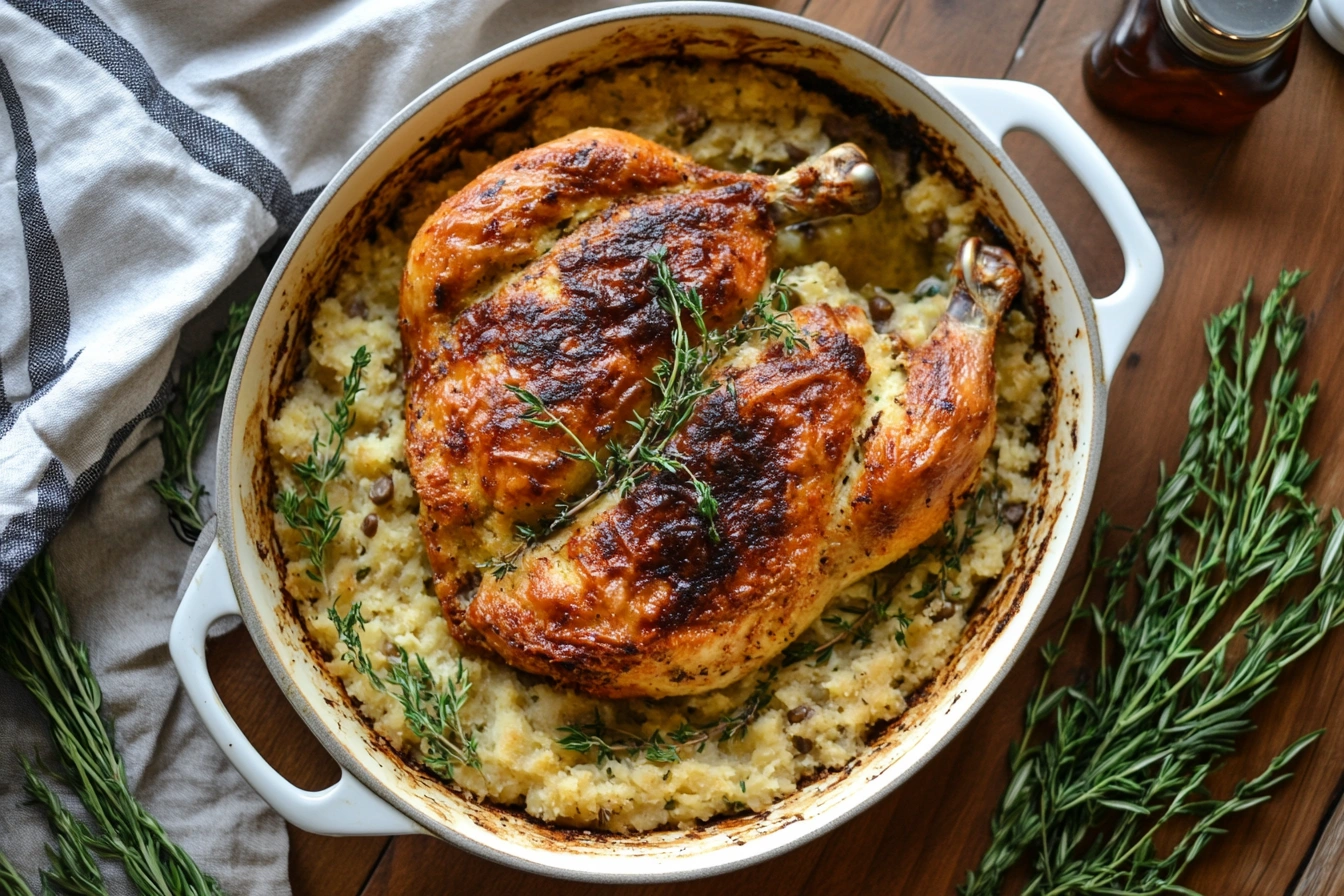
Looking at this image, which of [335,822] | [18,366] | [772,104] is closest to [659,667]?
[335,822]

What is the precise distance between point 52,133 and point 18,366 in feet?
1.82

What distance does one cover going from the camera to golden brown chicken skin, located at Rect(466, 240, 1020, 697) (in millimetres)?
2164

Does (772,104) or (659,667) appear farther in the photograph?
(772,104)

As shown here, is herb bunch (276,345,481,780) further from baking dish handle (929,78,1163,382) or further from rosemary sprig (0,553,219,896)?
baking dish handle (929,78,1163,382)

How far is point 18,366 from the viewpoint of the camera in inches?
98.3

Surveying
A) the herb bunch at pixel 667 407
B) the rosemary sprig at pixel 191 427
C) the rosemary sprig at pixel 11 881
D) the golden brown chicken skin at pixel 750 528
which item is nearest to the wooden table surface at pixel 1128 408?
the rosemary sprig at pixel 191 427

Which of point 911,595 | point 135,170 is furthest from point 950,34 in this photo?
point 135,170

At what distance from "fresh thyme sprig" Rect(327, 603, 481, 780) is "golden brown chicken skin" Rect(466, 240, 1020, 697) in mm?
147

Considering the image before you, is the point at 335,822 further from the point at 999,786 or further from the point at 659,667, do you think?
the point at 999,786

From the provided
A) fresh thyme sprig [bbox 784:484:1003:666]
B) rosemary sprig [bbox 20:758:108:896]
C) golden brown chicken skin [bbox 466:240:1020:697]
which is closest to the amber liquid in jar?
golden brown chicken skin [bbox 466:240:1020:697]

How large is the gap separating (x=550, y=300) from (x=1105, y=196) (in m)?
1.25

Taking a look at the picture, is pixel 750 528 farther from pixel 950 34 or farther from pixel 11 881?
pixel 11 881

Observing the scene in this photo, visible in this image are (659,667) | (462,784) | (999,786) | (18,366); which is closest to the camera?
(659,667)

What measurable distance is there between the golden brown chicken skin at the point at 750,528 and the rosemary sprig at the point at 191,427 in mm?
853
